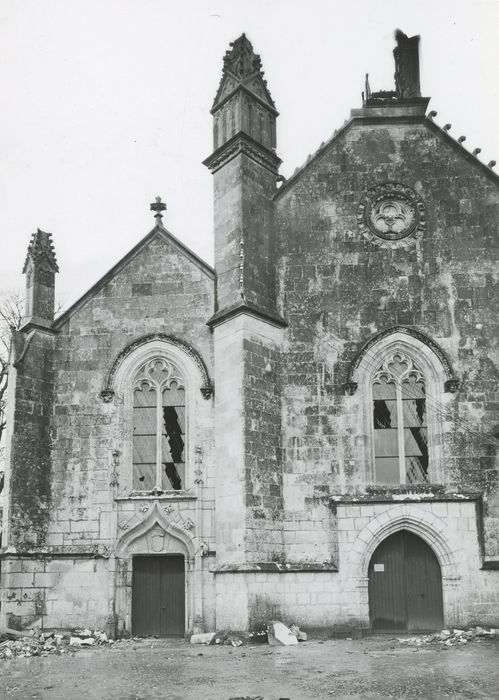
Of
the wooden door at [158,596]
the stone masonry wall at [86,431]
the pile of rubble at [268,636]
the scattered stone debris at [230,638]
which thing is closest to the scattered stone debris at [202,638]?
the pile of rubble at [268,636]

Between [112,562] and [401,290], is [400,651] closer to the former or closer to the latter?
[112,562]

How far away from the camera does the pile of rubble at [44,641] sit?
15.4 m

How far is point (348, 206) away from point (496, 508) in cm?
727

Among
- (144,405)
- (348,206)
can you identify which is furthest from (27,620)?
(348,206)

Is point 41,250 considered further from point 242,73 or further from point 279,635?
point 279,635

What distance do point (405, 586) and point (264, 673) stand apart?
5.73 metres

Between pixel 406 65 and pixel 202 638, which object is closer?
pixel 202 638

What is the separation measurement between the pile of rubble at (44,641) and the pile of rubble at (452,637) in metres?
6.02

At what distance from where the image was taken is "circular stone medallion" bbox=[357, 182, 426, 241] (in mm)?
18859

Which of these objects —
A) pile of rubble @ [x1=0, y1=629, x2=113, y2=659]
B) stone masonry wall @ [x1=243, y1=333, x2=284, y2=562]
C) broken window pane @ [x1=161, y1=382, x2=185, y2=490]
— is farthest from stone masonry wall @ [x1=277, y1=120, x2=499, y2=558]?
pile of rubble @ [x1=0, y1=629, x2=113, y2=659]

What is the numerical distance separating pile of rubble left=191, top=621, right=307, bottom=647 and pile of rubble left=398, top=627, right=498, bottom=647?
79.1 inches

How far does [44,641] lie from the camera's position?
16656mm

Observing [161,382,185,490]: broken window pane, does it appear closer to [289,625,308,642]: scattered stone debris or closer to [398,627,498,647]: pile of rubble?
[289,625,308,642]: scattered stone debris

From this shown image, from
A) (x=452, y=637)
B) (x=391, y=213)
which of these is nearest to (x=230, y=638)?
(x=452, y=637)
